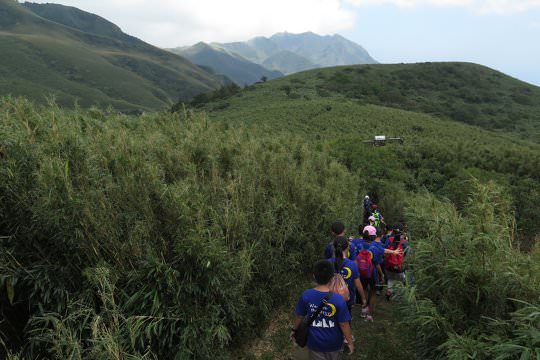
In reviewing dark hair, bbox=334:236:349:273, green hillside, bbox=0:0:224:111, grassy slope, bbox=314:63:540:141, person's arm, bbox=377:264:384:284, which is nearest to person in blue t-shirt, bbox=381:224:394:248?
person's arm, bbox=377:264:384:284

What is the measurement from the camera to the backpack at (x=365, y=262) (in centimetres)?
572

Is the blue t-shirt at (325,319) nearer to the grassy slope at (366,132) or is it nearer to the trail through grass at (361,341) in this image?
the trail through grass at (361,341)

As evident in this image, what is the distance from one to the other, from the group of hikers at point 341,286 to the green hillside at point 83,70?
46.4 meters

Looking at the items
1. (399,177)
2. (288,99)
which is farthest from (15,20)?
(399,177)

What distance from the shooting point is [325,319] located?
3674mm

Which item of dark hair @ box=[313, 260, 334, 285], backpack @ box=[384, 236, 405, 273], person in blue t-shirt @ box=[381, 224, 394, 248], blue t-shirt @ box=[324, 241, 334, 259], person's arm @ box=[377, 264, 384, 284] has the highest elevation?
dark hair @ box=[313, 260, 334, 285]

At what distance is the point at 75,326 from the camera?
3.96 meters

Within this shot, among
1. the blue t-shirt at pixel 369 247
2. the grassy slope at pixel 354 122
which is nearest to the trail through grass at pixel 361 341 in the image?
the blue t-shirt at pixel 369 247

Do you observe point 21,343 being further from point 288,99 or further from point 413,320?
point 288,99

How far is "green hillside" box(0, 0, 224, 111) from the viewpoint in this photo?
85.9 m

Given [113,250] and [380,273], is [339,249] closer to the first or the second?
[380,273]

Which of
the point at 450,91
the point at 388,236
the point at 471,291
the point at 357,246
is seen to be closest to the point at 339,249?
the point at 357,246

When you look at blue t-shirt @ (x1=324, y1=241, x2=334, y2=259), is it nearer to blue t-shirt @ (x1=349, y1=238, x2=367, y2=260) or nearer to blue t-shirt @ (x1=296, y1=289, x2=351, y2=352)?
blue t-shirt @ (x1=349, y1=238, x2=367, y2=260)

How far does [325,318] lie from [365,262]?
234 cm
